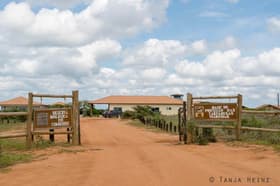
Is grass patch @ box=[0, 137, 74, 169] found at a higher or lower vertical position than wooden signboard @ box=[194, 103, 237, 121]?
lower

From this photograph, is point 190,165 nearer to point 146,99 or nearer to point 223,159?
point 223,159

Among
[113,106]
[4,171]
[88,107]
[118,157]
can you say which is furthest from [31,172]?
[113,106]

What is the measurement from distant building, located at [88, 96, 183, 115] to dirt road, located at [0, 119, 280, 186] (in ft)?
184

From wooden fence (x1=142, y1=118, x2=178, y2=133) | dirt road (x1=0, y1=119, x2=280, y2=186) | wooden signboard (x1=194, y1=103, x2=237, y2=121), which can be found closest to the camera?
dirt road (x1=0, y1=119, x2=280, y2=186)

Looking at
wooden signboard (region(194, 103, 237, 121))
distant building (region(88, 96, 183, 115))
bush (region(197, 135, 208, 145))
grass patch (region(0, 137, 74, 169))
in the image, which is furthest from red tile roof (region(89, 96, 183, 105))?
grass patch (region(0, 137, 74, 169))

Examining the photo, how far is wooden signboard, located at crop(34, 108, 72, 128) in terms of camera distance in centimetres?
1520

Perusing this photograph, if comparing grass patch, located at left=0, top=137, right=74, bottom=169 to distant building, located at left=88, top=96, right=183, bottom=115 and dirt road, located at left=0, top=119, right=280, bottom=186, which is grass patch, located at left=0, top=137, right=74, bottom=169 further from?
distant building, located at left=88, top=96, right=183, bottom=115

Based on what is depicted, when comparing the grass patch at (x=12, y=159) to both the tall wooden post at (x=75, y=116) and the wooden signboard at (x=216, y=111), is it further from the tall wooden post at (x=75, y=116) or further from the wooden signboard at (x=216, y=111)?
the wooden signboard at (x=216, y=111)

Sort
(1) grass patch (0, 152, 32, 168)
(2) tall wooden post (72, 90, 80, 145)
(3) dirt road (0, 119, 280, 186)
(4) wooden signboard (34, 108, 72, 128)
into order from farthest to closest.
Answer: (2) tall wooden post (72, 90, 80, 145)
(4) wooden signboard (34, 108, 72, 128)
(1) grass patch (0, 152, 32, 168)
(3) dirt road (0, 119, 280, 186)

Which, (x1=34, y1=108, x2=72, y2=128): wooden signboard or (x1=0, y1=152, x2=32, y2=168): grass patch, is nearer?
(x1=0, y1=152, x2=32, y2=168): grass patch

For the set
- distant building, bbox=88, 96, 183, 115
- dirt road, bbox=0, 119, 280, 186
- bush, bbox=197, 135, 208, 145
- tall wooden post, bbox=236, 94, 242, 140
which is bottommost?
dirt road, bbox=0, 119, 280, 186

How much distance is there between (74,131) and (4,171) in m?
6.09

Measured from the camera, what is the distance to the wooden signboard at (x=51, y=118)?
1520cm

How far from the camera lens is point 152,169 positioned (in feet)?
30.3
